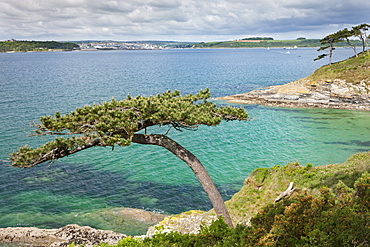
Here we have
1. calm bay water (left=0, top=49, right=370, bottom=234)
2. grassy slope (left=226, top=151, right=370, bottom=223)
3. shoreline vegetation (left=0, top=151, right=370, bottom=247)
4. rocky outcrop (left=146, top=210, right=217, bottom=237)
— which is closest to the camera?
shoreline vegetation (left=0, top=151, right=370, bottom=247)

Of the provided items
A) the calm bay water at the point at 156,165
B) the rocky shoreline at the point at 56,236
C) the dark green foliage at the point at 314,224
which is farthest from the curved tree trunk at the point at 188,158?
the calm bay water at the point at 156,165

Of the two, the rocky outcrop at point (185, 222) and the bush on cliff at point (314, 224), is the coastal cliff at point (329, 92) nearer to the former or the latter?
the rocky outcrop at point (185, 222)

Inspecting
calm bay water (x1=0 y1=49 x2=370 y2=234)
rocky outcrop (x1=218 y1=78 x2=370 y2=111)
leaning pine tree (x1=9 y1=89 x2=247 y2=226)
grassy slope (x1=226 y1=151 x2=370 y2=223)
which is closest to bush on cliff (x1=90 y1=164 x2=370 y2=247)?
leaning pine tree (x1=9 y1=89 x2=247 y2=226)

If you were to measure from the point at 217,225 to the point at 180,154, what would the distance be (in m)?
3.93

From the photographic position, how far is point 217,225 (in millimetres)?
11727

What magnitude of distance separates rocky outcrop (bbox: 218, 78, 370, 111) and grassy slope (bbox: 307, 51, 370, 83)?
120 centimetres

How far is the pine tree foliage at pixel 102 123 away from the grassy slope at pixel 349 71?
168ft

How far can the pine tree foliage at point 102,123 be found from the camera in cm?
1226

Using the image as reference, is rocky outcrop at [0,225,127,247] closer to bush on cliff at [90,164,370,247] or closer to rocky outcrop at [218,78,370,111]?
bush on cliff at [90,164,370,247]

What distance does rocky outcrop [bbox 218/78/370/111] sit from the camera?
175 feet

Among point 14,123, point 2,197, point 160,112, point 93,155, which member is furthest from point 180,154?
point 14,123

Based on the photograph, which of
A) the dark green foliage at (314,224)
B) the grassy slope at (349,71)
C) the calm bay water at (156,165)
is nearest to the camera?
the dark green foliage at (314,224)

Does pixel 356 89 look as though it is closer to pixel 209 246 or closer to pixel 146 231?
pixel 146 231

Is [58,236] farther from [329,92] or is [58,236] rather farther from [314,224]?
[329,92]
